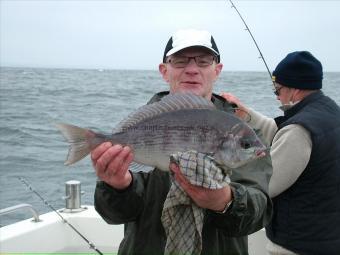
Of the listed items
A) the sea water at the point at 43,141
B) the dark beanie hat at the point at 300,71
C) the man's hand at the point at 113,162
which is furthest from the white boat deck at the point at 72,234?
the man's hand at the point at 113,162

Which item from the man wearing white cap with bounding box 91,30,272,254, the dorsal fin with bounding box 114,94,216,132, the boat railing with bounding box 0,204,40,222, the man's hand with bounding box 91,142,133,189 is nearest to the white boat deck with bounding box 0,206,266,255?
the boat railing with bounding box 0,204,40,222

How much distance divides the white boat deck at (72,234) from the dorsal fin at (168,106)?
8.41 feet

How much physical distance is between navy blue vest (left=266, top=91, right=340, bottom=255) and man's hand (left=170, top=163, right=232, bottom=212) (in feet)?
4.85

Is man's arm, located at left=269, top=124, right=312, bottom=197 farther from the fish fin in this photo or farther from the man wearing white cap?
the fish fin

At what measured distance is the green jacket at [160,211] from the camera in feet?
7.69

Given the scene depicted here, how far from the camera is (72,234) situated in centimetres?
493

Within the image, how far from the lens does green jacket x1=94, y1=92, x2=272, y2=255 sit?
2344 millimetres

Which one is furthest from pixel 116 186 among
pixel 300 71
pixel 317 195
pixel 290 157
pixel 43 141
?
pixel 43 141

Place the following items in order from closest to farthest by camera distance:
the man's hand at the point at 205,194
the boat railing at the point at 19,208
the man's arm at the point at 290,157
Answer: the man's hand at the point at 205,194
the man's arm at the point at 290,157
the boat railing at the point at 19,208

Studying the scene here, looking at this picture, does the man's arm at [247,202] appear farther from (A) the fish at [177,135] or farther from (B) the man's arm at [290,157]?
(B) the man's arm at [290,157]

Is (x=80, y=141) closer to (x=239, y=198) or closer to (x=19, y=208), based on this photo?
(x=239, y=198)

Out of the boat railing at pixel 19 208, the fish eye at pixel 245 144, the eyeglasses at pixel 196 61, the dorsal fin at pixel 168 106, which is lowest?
the boat railing at pixel 19 208

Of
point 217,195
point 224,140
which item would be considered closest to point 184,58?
point 224,140

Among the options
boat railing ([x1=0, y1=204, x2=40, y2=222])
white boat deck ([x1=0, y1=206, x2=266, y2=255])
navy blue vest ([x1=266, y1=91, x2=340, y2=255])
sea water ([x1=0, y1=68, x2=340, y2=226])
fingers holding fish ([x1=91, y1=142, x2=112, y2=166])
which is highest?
fingers holding fish ([x1=91, y1=142, x2=112, y2=166])
